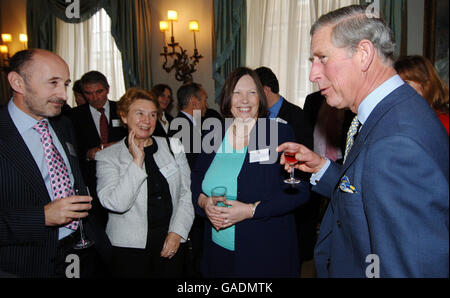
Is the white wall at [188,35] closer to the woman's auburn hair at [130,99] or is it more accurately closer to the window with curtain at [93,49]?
the window with curtain at [93,49]

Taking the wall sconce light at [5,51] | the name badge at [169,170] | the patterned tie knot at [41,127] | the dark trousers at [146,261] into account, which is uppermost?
the wall sconce light at [5,51]

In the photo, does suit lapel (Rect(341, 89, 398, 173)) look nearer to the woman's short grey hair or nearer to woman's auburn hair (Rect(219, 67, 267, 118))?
the woman's short grey hair

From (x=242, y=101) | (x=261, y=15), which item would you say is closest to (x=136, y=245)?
(x=242, y=101)

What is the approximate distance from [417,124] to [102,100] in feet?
12.2

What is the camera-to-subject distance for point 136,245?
2084 millimetres

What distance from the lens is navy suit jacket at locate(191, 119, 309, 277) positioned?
191 centimetres

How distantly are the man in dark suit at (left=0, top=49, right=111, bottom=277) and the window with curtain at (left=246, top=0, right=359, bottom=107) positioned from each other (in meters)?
Answer: 4.06

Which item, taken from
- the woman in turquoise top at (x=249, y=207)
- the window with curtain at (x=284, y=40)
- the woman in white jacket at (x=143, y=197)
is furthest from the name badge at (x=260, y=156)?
the window with curtain at (x=284, y=40)

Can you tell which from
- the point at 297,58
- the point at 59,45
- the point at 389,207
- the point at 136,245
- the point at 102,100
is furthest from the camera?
the point at 59,45

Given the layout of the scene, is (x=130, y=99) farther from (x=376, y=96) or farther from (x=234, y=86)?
(x=376, y=96)

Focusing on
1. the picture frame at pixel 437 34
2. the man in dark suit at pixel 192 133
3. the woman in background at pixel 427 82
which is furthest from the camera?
the picture frame at pixel 437 34

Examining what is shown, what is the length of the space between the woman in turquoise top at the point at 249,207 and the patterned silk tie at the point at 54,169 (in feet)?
2.77

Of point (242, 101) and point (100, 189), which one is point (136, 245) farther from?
point (242, 101)

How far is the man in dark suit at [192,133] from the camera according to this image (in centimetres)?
313
